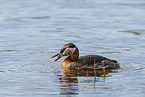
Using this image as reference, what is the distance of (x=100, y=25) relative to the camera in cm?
2253

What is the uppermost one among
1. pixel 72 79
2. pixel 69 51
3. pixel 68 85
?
pixel 69 51

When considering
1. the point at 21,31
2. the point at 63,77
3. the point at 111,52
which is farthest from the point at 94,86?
the point at 21,31

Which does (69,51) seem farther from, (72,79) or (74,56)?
(72,79)

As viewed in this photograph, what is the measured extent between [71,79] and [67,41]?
623 cm

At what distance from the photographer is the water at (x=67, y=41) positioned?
437 inches

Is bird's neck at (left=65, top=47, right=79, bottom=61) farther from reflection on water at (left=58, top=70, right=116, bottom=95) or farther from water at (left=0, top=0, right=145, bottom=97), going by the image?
reflection on water at (left=58, top=70, right=116, bottom=95)

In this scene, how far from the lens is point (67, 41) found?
60.2 ft

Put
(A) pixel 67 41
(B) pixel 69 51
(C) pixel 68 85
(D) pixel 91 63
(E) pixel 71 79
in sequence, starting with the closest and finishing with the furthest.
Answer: (C) pixel 68 85
(E) pixel 71 79
(D) pixel 91 63
(B) pixel 69 51
(A) pixel 67 41

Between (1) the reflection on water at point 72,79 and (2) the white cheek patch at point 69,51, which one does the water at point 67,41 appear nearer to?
(1) the reflection on water at point 72,79

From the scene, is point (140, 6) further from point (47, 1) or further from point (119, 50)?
point (119, 50)

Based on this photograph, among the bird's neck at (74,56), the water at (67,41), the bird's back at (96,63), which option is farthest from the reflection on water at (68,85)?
the bird's neck at (74,56)

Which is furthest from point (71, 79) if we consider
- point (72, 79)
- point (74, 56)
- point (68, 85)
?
point (74, 56)

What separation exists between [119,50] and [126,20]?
26.5 ft

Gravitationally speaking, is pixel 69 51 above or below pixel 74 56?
above
